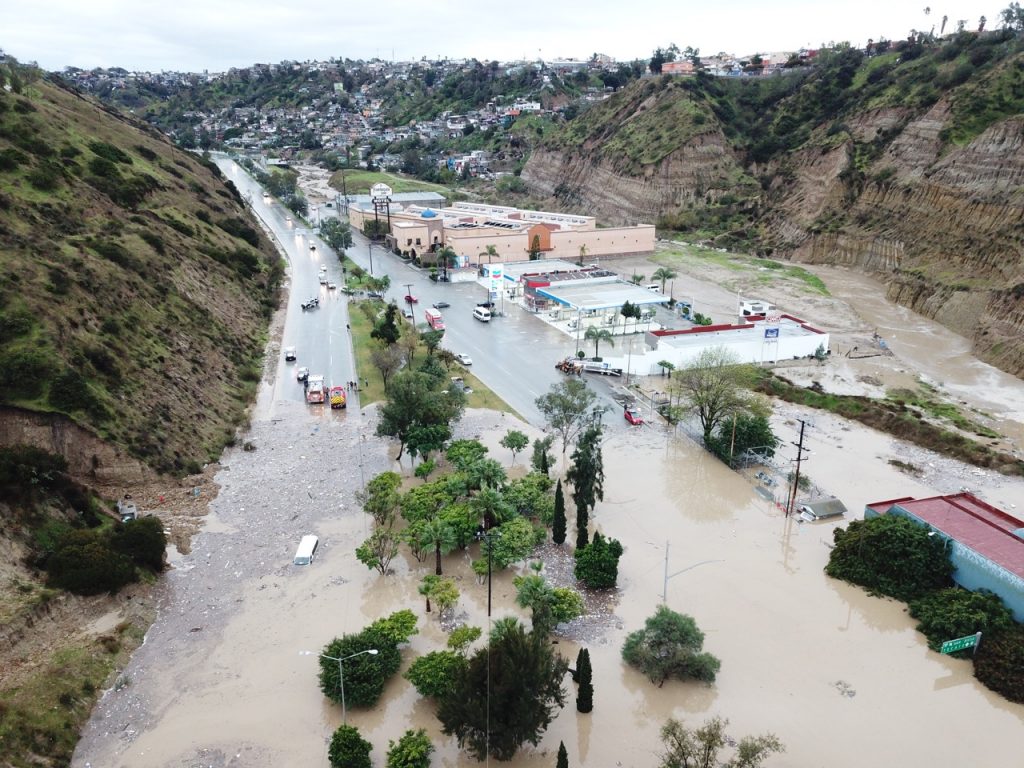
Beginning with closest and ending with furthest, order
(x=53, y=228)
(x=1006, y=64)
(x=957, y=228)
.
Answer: (x=53, y=228)
(x=957, y=228)
(x=1006, y=64)

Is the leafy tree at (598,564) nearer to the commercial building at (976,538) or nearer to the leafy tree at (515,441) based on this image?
the leafy tree at (515,441)

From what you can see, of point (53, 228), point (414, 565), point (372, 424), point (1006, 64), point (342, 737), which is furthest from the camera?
point (1006, 64)

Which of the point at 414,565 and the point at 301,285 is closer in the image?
the point at 414,565

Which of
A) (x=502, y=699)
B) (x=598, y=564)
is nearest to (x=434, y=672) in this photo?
(x=502, y=699)

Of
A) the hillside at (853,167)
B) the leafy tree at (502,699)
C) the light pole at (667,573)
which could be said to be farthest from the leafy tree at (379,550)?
the hillside at (853,167)

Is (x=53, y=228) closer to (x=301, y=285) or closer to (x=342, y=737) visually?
(x=301, y=285)

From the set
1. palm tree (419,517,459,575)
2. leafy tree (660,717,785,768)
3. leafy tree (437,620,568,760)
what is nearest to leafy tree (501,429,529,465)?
palm tree (419,517,459,575)

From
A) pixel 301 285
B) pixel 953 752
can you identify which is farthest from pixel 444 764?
pixel 301 285
